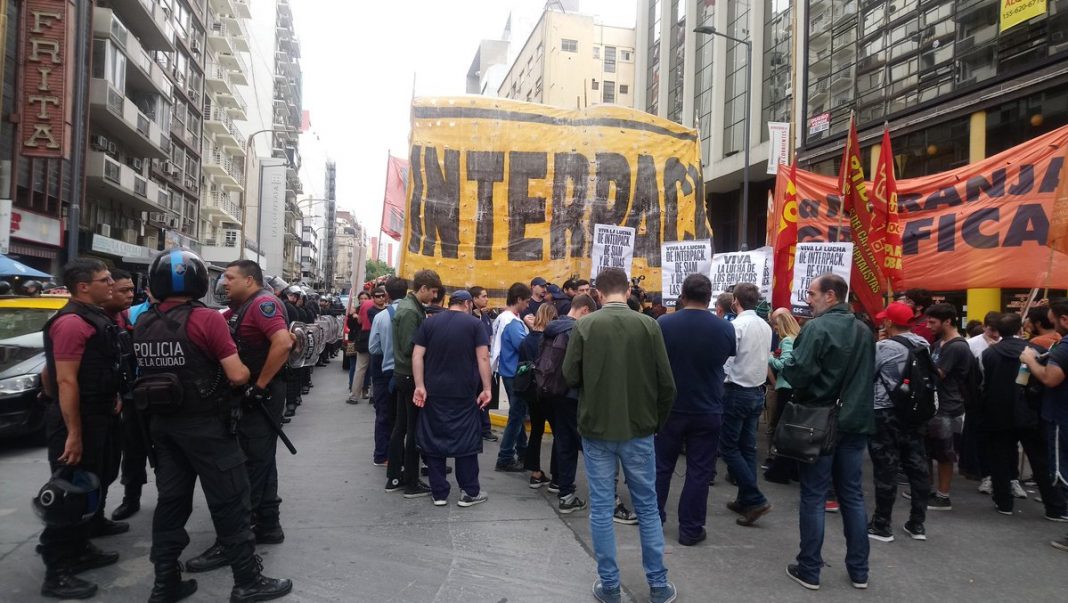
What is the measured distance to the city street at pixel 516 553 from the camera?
3967 millimetres

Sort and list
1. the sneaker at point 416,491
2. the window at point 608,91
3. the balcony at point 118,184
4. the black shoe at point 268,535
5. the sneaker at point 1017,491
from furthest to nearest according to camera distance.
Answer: the window at point 608,91 → the balcony at point 118,184 → the sneaker at point 1017,491 → the sneaker at point 416,491 → the black shoe at point 268,535

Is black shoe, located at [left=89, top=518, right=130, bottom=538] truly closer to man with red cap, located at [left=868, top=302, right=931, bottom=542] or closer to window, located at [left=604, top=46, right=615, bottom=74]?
man with red cap, located at [left=868, top=302, right=931, bottom=542]

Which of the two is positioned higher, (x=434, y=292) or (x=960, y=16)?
(x=960, y=16)

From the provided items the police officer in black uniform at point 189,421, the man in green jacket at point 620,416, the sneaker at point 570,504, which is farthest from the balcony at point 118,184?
the man in green jacket at point 620,416

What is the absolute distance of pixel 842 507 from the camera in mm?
4219

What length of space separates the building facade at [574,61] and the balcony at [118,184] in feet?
114

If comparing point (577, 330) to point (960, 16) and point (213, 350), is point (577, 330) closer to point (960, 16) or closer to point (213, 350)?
point (213, 350)

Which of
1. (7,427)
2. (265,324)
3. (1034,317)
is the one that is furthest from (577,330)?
(7,427)

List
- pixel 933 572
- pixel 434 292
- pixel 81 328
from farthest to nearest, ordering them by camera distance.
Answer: pixel 434 292
pixel 933 572
pixel 81 328

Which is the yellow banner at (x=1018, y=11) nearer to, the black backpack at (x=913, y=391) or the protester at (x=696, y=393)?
the black backpack at (x=913, y=391)

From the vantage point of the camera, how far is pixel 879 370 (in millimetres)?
4938

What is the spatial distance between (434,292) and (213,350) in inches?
105

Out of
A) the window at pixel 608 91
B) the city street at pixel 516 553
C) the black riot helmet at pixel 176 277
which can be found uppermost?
the window at pixel 608 91

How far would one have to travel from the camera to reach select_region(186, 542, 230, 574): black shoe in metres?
4.10
